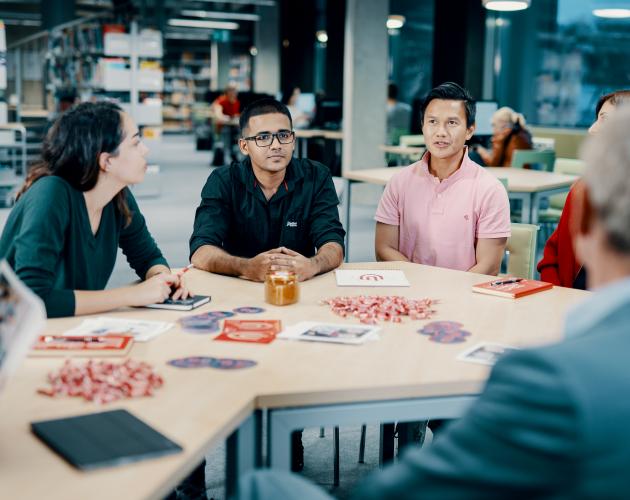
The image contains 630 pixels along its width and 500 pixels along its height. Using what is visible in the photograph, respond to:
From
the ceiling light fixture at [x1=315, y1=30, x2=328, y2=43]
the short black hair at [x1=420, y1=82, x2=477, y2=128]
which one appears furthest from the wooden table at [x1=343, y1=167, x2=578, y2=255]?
the ceiling light fixture at [x1=315, y1=30, x2=328, y2=43]

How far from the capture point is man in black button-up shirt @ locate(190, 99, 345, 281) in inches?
112

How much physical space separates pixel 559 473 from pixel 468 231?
2.29 m

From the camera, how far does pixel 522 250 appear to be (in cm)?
307

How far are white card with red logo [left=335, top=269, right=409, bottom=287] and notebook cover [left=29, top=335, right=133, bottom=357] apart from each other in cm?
87

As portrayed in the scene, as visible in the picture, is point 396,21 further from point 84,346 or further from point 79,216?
point 84,346

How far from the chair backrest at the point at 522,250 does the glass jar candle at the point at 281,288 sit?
1.18 metres

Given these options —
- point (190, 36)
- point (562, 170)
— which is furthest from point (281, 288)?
point (190, 36)

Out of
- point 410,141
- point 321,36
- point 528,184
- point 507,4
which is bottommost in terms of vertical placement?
point 528,184

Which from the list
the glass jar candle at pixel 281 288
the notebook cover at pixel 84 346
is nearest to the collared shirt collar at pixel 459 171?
the glass jar candle at pixel 281 288

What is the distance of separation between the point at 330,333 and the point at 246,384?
1.25 ft

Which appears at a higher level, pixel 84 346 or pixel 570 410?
pixel 570 410

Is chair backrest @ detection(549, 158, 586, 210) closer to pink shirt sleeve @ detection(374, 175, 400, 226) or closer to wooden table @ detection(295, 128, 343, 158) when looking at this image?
pink shirt sleeve @ detection(374, 175, 400, 226)

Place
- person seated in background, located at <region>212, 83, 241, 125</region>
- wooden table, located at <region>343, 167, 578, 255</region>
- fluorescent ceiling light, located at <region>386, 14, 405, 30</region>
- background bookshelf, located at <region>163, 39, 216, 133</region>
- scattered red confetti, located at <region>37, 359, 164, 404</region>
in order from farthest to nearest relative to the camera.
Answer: background bookshelf, located at <region>163, 39, 216, 133</region>, person seated in background, located at <region>212, 83, 241, 125</region>, fluorescent ceiling light, located at <region>386, 14, 405, 30</region>, wooden table, located at <region>343, 167, 578, 255</region>, scattered red confetti, located at <region>37, 359, 164, 404</region>

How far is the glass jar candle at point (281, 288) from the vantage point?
7.27ft
